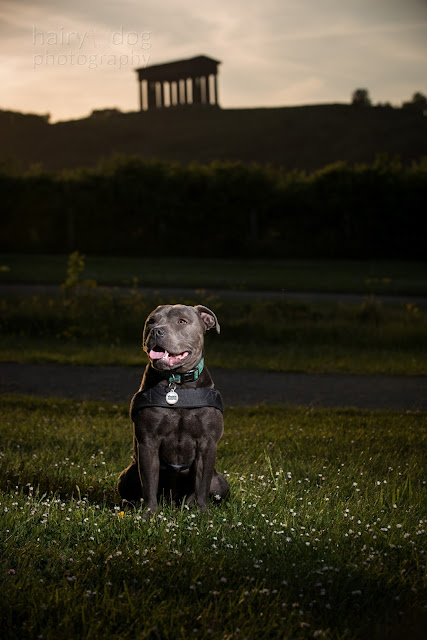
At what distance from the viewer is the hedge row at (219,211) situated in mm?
32531

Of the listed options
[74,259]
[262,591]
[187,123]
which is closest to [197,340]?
[262,591]

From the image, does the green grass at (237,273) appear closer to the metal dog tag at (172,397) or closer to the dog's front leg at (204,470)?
→ the dog's front leg at (204,470)

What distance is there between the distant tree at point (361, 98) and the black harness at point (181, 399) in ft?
323

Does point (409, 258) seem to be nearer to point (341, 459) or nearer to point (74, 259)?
point (74, 259)

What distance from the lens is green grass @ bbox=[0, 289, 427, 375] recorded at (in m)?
12.0

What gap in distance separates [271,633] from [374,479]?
9.11 ft

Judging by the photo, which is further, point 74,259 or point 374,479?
point 74,259

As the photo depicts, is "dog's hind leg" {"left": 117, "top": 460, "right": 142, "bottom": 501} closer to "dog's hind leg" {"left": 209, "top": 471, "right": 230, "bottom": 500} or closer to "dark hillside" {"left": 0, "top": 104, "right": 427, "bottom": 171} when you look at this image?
"dog's hind leg" {"left": 209, "top": 471, "right": 230, "bottom": 500}

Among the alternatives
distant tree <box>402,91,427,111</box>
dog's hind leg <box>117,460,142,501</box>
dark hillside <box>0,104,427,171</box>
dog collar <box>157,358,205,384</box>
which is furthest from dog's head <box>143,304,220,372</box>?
distant tree <box>402,91,427,111</box>

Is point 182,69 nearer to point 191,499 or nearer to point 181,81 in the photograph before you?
point 181,81

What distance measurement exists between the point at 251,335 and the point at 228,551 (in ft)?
31.7

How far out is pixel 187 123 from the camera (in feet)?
315

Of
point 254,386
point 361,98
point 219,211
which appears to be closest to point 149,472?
point 254,386

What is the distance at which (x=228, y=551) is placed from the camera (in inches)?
173
